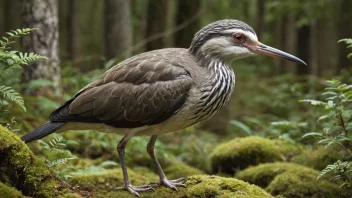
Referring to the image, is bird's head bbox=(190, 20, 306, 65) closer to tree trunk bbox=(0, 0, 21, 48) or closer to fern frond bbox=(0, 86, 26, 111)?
fern frond bbox=(0, 86, 26, 111)

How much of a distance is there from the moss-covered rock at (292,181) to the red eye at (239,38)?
2277 millimetres

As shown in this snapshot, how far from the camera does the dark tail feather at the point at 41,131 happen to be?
5875mm

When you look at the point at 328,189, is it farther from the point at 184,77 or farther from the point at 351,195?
the point at 184,77

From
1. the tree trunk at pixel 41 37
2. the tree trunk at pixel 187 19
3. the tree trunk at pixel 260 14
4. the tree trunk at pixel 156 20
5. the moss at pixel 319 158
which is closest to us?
the moss at pixel 319 158

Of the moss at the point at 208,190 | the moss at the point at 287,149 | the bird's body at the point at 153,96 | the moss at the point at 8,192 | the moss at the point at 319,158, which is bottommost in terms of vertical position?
the moss at the point at 287,149

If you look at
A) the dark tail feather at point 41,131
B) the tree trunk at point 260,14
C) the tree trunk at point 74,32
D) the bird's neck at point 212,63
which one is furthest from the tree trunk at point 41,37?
the tree trunk at point 260,14

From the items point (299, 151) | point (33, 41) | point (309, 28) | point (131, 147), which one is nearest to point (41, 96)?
point (33, 41)

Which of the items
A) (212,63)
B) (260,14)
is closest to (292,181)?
(212,63)

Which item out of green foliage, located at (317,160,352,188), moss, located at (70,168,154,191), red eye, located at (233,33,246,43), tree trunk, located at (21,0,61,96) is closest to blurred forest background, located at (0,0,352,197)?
tree trunk, located at (21,0,61,96)

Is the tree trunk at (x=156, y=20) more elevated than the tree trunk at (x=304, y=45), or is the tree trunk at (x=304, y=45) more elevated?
Answer: the tree trunk at (x=156, y=20)

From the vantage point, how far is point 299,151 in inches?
352

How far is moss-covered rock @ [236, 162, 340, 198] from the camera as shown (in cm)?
702

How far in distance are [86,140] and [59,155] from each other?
185 centimetres

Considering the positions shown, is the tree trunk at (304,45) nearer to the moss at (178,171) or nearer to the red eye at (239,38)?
the moss at (178,171)
